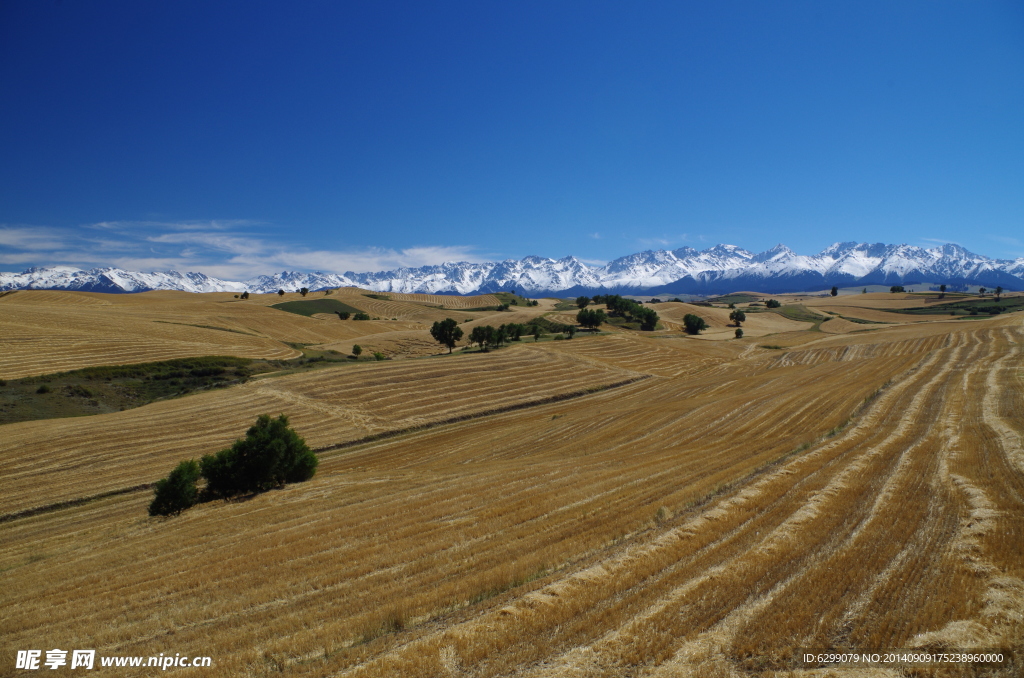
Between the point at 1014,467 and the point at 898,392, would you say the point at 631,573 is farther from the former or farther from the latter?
the point at 898,392

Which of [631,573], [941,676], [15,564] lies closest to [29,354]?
[15,564]

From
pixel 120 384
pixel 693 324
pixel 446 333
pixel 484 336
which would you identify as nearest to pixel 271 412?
pixel 120 384

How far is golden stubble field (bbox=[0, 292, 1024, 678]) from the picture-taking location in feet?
27.6

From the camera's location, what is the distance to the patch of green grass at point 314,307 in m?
148

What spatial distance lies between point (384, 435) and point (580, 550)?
33.7m

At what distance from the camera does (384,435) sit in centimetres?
4341

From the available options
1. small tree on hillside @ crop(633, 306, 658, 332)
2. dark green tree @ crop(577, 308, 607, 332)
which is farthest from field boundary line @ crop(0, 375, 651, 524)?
small tree on hillside @ crop(633, 306, 658, 332)

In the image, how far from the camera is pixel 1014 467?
1625 cm

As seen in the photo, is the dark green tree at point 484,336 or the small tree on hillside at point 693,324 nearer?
the dark green tree at point 484,336

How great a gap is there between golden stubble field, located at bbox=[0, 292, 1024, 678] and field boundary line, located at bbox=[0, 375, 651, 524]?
1.88ft

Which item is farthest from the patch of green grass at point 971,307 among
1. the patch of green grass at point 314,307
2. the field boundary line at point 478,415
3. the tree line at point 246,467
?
the patch of green grass at point 314,307

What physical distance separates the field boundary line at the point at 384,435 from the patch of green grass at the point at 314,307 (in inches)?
4433

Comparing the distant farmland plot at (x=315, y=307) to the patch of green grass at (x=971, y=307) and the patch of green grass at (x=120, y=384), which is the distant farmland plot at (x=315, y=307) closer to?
the patch of green grass at (x=120, y=384)

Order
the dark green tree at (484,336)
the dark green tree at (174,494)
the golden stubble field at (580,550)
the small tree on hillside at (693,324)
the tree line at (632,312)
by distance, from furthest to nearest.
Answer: the tree line at (632,312) → the small tree on hillside at (693,324) → the dark green tree at (484,336) → the dark green tree at (174,494) → the golden stubble field at (580,550)
